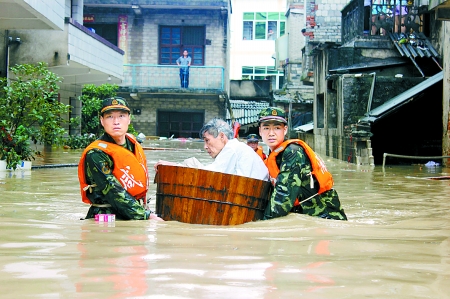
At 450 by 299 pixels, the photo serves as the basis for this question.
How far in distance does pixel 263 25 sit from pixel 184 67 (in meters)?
16.9

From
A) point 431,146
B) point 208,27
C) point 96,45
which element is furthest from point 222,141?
point 208,27

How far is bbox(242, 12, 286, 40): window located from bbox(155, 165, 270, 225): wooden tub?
44862mm

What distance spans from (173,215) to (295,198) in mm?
1095

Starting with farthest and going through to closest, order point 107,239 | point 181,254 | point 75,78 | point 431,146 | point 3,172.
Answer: point 75,78 → point 431,146 → point 3,172 → point 107,239 → point 181,254

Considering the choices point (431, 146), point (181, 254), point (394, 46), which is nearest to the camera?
point (181, 254)

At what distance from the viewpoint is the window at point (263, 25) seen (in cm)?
5009

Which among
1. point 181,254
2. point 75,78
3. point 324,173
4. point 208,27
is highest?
point 208,27

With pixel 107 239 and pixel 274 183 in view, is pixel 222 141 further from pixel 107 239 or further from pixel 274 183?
pixel 107 239

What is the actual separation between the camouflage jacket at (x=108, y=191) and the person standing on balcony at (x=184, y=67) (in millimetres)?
29594

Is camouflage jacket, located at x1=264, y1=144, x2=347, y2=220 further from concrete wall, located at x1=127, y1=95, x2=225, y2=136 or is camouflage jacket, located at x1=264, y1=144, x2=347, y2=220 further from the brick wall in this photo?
concrete wall, located at x1=127, y1=95, x2=225, y2=136

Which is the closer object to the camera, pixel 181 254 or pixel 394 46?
pixel 181 254

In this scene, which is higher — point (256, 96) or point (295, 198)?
point (256, 96)

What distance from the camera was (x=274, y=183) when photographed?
618 cm

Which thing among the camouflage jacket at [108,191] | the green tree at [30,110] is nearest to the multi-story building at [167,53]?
the green tree at [30,110]
